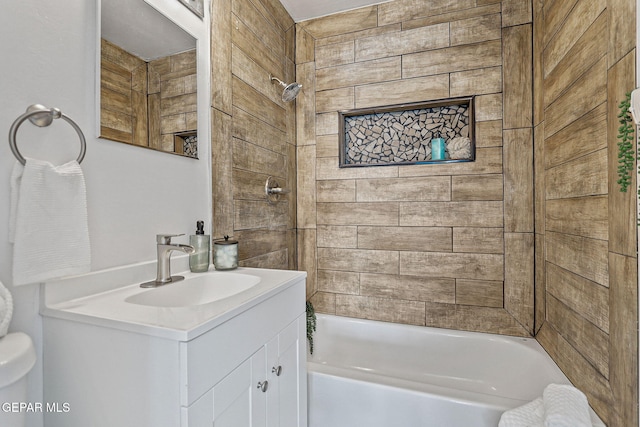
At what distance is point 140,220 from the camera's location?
120 centimetres

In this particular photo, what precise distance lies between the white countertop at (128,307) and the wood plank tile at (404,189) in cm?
126

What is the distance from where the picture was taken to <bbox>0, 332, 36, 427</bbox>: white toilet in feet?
2.16

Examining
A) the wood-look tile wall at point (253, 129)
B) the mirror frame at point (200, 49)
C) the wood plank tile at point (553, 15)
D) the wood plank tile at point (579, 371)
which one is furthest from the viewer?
the wood-look tile wall at point (253, 129)

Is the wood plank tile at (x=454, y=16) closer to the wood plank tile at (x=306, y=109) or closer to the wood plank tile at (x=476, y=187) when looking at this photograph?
the wood plank tile at (x=306, y=109)

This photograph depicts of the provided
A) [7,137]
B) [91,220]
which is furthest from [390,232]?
[7,137]

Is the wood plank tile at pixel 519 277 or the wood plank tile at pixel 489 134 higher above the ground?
the wood plank tile at pixel 489 134

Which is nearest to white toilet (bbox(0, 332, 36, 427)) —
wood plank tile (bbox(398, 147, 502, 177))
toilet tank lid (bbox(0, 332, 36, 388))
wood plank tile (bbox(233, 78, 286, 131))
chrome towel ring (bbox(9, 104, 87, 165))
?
toilet tank lid (bbox(0, 332, 36, 388))

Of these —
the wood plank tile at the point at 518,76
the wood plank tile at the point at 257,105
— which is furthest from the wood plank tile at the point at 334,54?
the wood plank tile at the point at 518,76

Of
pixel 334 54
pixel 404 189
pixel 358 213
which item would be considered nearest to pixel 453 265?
pixel 404 189

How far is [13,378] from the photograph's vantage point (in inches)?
26.5

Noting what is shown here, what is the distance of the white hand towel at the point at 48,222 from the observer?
819mm

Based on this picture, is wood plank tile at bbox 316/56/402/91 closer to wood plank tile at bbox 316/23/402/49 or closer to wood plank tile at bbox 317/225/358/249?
wood plank tile at bbox 316/23/402/49

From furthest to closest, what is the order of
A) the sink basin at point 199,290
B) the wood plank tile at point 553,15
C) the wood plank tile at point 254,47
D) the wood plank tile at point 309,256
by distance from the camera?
the wood plank tile at point 309,256 < the wood plank tile at point 254,47 < the wood plank tile at point 553,15 < the sink basin at point 199,290

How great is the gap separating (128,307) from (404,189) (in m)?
1.77
